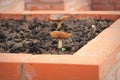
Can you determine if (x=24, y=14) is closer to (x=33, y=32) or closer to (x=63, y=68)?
(x=33, y=32)

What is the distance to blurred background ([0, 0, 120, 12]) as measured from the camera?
16.0 feet

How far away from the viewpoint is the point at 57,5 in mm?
5473

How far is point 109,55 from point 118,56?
29 cm

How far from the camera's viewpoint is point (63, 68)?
2205 mm

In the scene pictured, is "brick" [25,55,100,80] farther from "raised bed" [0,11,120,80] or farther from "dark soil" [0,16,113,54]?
"dark soil" [0,16,113,54]

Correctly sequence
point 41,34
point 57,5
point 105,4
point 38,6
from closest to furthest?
point 41,34 → point 57,5 → point 38,6 → point 105,4

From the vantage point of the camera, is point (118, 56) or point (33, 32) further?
point (33, 32)

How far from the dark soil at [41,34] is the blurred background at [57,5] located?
2.26ft

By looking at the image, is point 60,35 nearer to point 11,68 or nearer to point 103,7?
point 11,68

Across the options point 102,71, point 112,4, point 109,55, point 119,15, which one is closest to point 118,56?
point 109,55

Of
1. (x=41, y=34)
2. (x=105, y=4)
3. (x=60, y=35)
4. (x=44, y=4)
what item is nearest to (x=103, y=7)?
(x=105, y=4)

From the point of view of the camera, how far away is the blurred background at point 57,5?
488 centimetres

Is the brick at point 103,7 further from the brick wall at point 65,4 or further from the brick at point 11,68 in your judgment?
the brick at point 11,68

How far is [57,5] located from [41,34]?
2.17 meters
